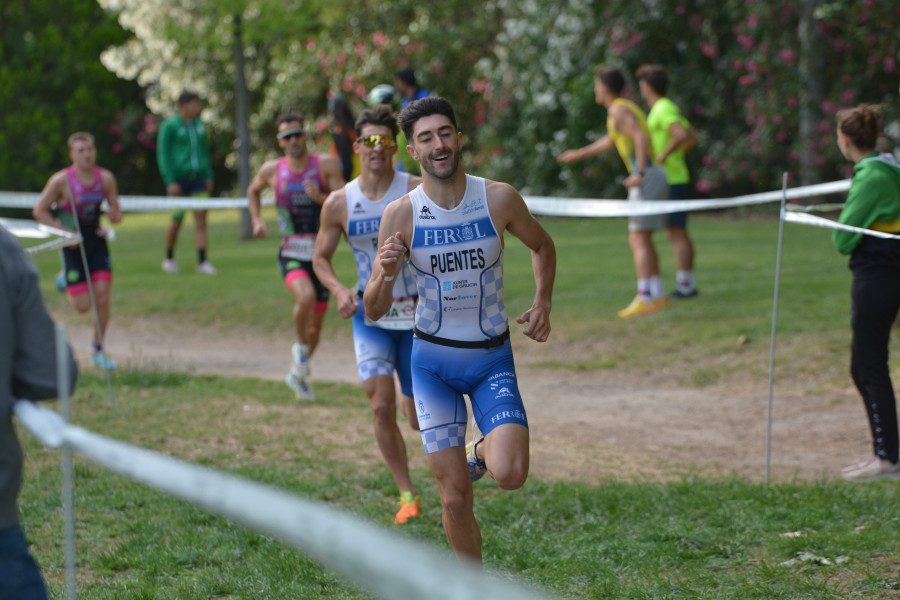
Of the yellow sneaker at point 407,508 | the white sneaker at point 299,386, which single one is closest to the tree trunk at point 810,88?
the white sneaker at point 299,386

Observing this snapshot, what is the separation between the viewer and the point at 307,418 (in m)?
8.41

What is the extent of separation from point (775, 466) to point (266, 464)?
348cm

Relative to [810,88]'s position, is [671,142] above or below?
below

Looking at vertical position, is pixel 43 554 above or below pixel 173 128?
below

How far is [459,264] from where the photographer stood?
179 inches

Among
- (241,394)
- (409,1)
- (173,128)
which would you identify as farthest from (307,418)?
(409,1)

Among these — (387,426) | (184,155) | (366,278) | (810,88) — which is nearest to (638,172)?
(366,278)

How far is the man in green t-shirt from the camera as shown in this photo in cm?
1083

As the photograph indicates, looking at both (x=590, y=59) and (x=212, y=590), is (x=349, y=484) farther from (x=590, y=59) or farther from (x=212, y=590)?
(x=590, y=59)

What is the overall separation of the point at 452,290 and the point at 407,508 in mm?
1761

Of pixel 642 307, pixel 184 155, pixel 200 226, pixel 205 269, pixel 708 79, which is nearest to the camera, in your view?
pixel 642 307

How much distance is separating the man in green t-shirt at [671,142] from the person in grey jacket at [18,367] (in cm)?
872

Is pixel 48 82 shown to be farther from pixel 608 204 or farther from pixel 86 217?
pixel 608 204

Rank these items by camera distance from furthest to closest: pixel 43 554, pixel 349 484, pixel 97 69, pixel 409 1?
1. pixel 97 69
2. pixel 409 1
3. pixel 349 484
4. pixel 43 554
